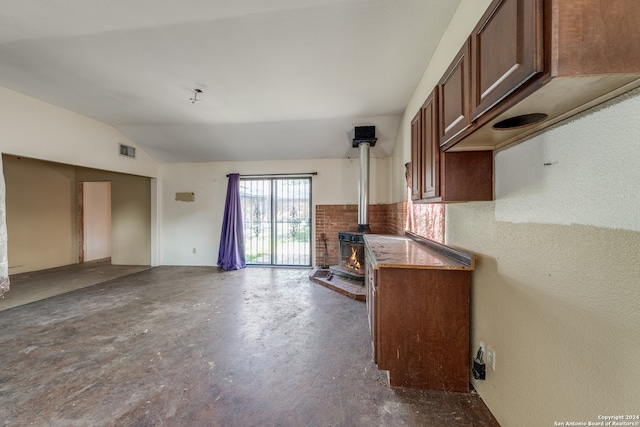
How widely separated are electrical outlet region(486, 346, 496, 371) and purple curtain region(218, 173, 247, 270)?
4409 millimetres

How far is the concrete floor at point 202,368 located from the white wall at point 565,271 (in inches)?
22.4

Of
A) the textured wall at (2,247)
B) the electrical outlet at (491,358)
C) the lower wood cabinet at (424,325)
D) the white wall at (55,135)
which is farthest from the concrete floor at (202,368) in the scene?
the white wall at (55,135)

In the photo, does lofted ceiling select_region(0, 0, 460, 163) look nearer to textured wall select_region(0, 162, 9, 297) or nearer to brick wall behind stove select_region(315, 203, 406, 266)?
textured wall select_region(0, 162, 9, 297)

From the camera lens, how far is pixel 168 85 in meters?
2.73

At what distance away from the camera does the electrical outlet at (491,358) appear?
141cm

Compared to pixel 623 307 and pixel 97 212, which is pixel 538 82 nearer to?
pixel 623 307

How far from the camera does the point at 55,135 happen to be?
3318 mm

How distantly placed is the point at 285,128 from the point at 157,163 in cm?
319

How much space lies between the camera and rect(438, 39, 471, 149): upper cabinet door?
3.56 feet

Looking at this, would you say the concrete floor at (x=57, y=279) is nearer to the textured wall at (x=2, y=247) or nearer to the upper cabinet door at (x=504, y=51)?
the textured wall at (x=2, y=247)

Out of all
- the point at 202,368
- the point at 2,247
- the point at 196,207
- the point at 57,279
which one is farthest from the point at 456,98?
the point at 57,279

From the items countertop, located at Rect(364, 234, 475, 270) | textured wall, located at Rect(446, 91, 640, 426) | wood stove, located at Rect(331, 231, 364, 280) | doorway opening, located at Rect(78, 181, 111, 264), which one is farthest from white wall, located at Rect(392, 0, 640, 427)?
doorway opening, located at Rect(78, 181, 111, 264)

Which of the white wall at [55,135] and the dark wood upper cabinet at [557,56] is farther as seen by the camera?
the white wall at [55,135]

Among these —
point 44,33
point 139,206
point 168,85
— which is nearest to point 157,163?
point 139,206
